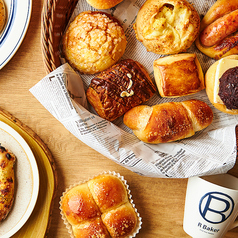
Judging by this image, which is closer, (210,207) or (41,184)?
(210,207)

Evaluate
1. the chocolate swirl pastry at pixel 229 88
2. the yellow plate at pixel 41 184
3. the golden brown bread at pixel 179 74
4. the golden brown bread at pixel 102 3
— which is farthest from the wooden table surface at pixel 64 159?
the golden brown bread at pixel 179 74

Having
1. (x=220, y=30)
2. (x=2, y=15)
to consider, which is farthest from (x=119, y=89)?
(x=2, y=15)

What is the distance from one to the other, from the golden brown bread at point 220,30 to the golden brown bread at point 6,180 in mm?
1550

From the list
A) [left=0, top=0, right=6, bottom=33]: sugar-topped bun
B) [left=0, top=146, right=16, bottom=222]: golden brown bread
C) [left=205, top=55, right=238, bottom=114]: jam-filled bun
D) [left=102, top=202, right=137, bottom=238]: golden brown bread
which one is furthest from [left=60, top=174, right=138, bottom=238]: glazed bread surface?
[left=0, top=0, right=6, bottom=33]: sugar-topped bun

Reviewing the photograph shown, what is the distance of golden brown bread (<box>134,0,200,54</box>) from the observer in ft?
4.90

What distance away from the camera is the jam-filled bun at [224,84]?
1401mm

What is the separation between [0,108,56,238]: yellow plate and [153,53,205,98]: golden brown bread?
946 millimetres

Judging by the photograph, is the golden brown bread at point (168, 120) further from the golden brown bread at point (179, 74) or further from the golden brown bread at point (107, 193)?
the golden brown bread at point (107, 193)

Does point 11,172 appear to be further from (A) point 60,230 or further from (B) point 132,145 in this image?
(B) point 132,145

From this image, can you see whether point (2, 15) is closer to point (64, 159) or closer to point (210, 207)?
point (64, 159)

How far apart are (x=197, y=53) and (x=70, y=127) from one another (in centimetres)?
107

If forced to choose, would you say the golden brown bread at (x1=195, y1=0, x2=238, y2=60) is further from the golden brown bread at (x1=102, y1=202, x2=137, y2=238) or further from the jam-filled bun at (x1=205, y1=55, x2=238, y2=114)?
the golden brown bread at (x1=102, y1=202, x2=137, y2=238)

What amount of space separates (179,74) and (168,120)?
0.32 m

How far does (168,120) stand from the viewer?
153 cm
